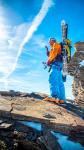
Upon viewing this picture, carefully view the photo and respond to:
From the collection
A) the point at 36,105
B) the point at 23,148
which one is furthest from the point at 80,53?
the point at 23,148

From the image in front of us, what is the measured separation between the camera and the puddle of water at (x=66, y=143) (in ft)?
35.9

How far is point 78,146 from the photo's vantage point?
1109cm

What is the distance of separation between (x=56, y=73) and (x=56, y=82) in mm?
528

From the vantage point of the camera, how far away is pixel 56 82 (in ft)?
49.7

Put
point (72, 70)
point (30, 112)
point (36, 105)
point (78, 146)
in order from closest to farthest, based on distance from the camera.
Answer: point (78, 146)
point (30, 112)
point (36, 105)
point (72, 70)

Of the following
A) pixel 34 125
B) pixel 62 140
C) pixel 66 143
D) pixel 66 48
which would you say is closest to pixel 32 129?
pixel 34 125

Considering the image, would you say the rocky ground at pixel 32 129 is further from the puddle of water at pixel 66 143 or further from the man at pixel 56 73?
→ the man at pixel 56 73

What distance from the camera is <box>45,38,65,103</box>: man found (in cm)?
1502

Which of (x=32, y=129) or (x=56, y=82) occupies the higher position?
(x=56, y=82)

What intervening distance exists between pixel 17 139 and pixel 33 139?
0.92 m

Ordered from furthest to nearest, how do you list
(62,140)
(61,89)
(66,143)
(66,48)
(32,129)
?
(61,89)
(66,48)
(62,140)
(66,143)
(32,129)

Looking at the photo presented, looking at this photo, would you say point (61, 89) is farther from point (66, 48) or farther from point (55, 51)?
point (66, 48)

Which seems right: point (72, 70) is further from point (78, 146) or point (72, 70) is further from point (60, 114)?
point (78, 146)

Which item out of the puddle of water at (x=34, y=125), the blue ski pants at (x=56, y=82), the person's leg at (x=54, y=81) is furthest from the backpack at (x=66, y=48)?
the puddle of water at (x=34, y=125)
